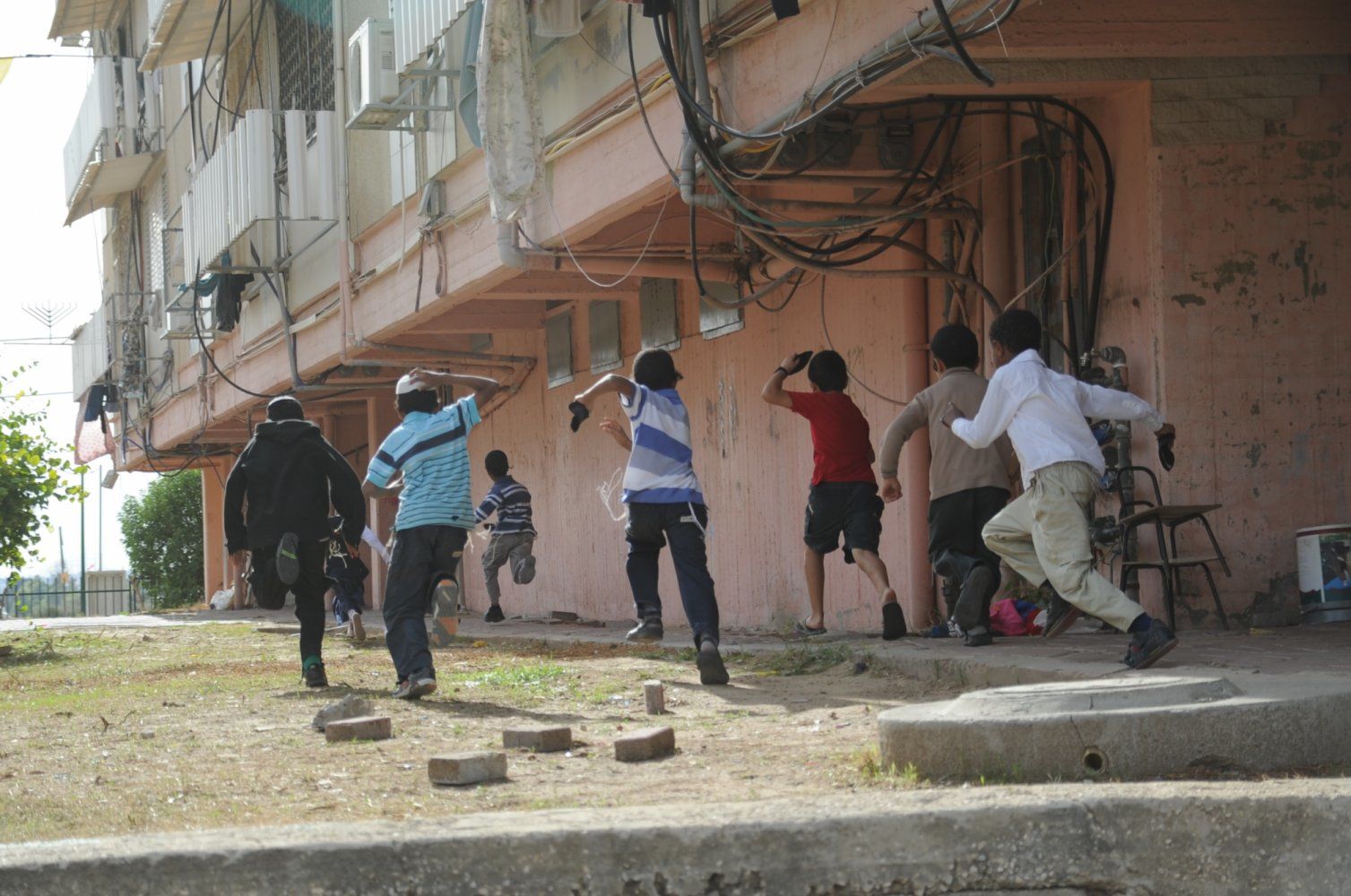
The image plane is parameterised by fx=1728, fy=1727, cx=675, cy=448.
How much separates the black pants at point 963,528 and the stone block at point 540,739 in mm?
3175

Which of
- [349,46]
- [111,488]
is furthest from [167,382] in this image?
[349,46]

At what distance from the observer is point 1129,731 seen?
487 cm

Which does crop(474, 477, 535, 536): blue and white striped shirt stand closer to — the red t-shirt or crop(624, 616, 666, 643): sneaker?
the red t-shirt

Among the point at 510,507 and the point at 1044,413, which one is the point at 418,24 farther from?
the point at 1044,413

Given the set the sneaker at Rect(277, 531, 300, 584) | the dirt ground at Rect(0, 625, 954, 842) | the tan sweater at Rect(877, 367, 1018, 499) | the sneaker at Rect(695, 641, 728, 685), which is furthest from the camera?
the sneaker at Rect(277, 531, 300, 584)

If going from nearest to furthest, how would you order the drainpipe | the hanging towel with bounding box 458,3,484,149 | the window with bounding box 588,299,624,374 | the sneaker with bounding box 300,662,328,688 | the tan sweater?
1. the tan sweater
2. the sneaker with bounding box 300,662,328,688
3. the drainpipe
4. the hanging towel with bounding box 458,3,484,149
5. the window with bounding box 588,299,624,374

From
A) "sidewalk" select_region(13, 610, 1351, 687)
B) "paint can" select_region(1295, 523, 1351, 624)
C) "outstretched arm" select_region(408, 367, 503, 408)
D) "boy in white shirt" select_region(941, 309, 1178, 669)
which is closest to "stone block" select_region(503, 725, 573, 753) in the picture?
"sidewalk" select_region(13, 610, 1351, 687)

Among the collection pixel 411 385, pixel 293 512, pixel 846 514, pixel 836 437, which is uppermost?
pixel 411 385

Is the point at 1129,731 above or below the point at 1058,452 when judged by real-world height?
below

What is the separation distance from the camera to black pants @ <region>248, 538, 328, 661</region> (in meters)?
9.41

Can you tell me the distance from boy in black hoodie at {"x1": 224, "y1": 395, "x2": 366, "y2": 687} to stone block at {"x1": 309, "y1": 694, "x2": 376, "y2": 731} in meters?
2.02

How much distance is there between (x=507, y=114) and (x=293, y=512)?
136 inches

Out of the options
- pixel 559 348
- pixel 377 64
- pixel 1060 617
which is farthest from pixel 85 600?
pixel 1060 617

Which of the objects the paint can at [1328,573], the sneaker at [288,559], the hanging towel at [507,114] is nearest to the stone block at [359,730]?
the sneaker at [288,559]
